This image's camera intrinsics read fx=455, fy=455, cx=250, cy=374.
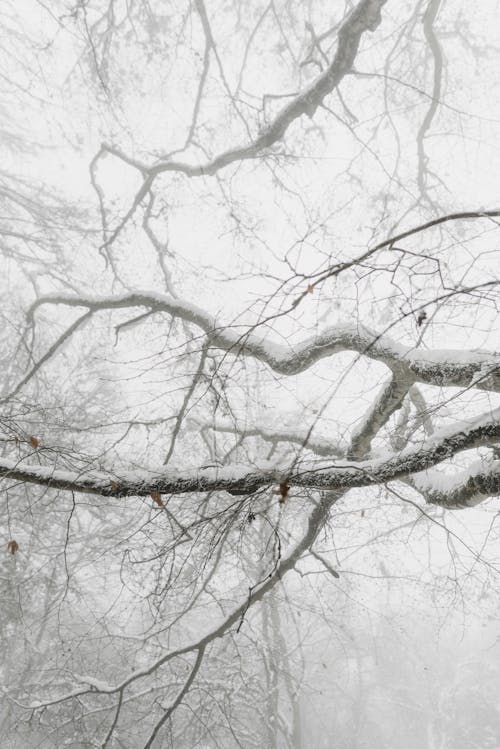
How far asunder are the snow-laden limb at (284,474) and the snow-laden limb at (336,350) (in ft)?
0.99

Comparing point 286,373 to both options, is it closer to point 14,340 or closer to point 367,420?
point 367,420

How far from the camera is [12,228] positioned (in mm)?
7203

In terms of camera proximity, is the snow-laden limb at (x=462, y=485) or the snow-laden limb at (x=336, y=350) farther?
the snow-laden limb at (x=336, y=350)

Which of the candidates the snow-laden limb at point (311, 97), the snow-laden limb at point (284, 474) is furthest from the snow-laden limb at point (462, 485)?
the snow-laden limb at point (311, 97)

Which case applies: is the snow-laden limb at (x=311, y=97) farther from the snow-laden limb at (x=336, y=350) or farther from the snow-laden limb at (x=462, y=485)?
the snow-laden limb at (x=462, y=485)

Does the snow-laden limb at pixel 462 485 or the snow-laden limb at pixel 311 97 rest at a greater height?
the snow-laden limb at pixel 311 97

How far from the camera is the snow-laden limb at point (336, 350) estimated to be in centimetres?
249

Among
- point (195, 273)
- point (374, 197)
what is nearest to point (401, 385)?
point (374, 197)

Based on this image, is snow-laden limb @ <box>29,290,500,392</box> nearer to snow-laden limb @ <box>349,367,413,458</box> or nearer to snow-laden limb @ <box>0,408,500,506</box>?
snow-laden limb @ <box>349,367,413,458</box>

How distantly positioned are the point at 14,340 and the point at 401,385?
28.7 feet

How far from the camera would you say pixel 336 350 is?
3621 mm

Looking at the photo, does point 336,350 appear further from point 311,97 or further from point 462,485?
point 311,97

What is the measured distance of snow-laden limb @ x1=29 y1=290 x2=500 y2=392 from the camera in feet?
8.17

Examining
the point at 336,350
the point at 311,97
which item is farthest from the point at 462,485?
the point at 311,97
